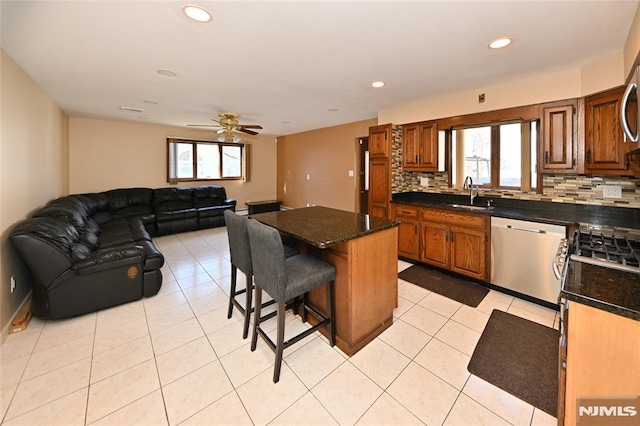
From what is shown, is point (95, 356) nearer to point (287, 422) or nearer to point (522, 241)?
point (287, 422)

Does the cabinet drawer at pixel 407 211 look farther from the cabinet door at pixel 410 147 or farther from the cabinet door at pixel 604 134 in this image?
the cabinet door at pixel 604 134

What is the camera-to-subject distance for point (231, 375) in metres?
1.83

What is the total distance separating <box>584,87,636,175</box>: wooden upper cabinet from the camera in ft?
7.55

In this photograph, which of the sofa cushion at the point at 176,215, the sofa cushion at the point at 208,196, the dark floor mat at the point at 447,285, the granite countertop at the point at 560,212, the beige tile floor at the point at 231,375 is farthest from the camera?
the sofa cushion at the point at 208,196

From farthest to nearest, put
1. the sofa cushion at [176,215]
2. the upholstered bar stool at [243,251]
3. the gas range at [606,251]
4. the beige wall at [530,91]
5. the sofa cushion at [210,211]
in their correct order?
1. the sofa cushion at [210,211]
2. the sofa cushion at [176,215]
3. the beige wall at [530,91]
4. the upholstered bar stool at [243,251]
5. the gas range at [606,251]

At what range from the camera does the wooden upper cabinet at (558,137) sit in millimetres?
2670

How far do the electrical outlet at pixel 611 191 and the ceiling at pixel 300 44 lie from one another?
1251mm

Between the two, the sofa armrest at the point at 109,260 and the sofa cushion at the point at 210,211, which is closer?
the sofa armrest at the point at 109,260

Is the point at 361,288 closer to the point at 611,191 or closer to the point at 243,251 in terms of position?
the point at 243,251

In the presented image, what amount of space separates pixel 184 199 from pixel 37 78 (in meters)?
3.35

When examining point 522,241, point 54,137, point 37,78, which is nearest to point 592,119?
point 522,241

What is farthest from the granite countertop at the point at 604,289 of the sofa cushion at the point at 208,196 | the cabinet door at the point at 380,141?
the sofa cushion at the point at 208,196

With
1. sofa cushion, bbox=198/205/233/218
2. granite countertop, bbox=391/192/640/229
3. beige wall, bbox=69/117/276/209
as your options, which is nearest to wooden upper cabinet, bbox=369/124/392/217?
granite countertop, bbox=391/192/640/229

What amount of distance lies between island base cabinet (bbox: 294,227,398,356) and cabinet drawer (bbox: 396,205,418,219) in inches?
60.4
